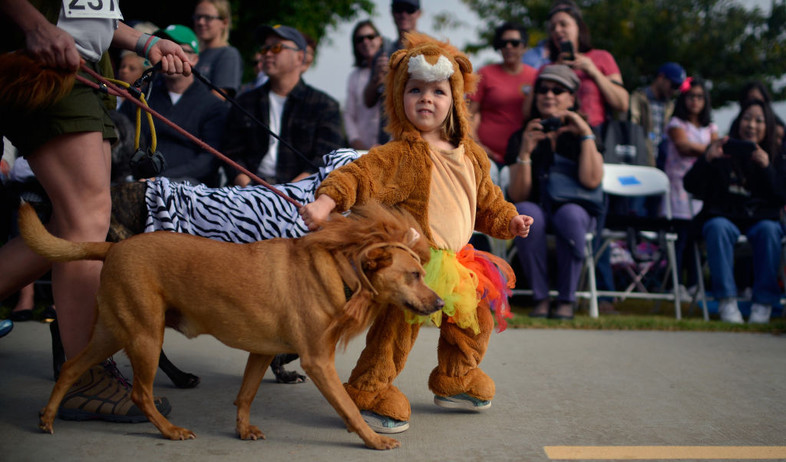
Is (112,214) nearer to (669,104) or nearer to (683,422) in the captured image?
(683,422)

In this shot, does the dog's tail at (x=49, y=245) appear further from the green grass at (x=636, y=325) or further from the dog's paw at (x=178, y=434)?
the green grass at (x=636, y=325)

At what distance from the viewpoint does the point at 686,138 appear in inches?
307

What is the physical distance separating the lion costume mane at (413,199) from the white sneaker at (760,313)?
13.0 feet

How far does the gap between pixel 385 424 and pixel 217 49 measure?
4.75m

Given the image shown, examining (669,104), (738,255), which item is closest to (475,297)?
(738,255)

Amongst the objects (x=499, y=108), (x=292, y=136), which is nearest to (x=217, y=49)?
(x=292, y=136)

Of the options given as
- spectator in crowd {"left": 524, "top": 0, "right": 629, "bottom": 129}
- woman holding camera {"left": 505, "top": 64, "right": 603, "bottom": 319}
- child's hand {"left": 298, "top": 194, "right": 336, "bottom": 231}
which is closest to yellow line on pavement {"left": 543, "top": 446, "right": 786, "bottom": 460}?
child's hand {"left": 298, "top": 194, "right": 336, "bottom": 231}

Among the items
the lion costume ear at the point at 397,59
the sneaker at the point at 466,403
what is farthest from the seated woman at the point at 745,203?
the lion costume ear at the point at 397,59

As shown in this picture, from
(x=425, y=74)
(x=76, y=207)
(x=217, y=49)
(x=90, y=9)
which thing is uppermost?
(x=217, y=49)

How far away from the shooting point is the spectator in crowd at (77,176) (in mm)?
2871

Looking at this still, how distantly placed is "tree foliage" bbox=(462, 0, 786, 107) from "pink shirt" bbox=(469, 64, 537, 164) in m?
16.8

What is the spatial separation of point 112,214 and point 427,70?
1.63 metres

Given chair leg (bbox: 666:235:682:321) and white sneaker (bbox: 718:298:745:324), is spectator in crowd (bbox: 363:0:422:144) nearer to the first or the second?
chair leg (bbox: 666:235:682:321)

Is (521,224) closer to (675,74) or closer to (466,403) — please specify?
(466,403)
